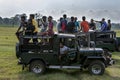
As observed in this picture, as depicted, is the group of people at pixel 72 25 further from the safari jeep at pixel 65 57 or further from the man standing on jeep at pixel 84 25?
the safari jeep at pixel 65 57

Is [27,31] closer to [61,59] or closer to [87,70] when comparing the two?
[61,59]

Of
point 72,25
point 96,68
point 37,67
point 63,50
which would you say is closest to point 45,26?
point 72,25

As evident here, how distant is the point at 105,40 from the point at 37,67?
29.4 ft

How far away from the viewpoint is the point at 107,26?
75.9 ft

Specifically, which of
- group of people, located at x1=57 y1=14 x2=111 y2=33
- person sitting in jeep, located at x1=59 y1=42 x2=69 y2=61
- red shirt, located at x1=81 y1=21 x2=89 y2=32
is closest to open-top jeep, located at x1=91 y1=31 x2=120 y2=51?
group of people, located at x1=57 y1=14 x2=111 y2=33

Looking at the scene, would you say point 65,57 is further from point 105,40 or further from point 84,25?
point 105,40

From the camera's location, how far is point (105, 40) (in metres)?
22.8

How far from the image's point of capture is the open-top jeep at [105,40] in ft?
73.8

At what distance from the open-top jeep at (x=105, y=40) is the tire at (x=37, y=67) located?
809 centimetres

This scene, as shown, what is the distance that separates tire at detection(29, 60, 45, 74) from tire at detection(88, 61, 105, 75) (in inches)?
93.0

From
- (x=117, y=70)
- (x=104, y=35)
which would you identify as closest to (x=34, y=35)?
(x=117, y=70)

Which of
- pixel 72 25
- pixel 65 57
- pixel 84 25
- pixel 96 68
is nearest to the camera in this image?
pixel 96 68

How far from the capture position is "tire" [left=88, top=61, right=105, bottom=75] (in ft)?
48.6

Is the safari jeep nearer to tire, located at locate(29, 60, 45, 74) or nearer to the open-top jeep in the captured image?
tire, located at locate(29, 60, 45, 74)
